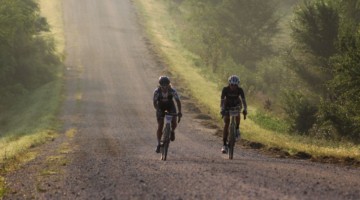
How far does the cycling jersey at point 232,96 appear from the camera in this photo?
14.9 meters

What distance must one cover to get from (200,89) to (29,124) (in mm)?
12517

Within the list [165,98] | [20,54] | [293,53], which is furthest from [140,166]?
[20,54]

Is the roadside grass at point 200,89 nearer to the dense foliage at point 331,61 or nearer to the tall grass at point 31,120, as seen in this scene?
the dense foliage at point 331,61

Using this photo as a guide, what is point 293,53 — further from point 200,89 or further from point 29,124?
point 29,124

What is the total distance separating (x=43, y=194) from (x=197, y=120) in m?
15.6

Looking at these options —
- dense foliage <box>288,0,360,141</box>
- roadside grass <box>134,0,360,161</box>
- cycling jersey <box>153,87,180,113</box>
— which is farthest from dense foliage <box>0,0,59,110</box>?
cycling jersey <box>153,87,180,113</box>

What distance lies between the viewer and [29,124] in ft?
86.8

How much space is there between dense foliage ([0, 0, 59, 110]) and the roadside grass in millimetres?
10165

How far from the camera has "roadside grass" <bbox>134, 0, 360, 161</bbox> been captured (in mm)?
17906

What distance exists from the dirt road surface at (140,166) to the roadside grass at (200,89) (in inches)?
63.8

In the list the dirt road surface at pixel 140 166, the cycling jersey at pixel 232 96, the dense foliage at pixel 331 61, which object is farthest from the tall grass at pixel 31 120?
the dense foliage at pixel 331 61

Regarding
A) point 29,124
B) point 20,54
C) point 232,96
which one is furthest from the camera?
point 20,54

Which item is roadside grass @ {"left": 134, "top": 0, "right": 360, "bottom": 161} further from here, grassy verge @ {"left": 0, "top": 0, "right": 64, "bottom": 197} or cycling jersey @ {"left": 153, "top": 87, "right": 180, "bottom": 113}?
grassy verge @ {"left": 0, "top": 0, "right": 64, "bottom": 197}

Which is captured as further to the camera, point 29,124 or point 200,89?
point 200,89
